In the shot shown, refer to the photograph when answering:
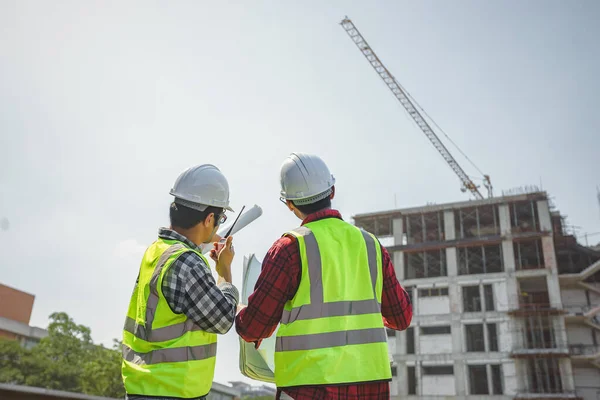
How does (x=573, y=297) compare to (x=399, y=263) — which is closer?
(x=573, y=297)

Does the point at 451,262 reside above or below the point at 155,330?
above

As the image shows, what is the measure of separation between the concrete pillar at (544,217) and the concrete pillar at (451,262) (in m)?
7.85

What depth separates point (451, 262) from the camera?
48406mm

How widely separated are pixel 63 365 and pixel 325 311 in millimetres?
35867

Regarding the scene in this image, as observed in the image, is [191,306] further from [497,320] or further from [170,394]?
[497,320]

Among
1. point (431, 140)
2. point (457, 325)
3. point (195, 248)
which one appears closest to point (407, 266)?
point (457, 325)

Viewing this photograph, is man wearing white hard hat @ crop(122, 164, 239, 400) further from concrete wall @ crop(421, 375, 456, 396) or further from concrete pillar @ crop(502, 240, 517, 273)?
concrete pillar @ crop(502, 240, 517, 273)

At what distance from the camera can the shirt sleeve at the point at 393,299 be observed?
2.91 meters

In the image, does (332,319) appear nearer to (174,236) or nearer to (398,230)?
(174,236)

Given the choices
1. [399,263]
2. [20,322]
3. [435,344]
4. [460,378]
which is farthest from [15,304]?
[460,378]

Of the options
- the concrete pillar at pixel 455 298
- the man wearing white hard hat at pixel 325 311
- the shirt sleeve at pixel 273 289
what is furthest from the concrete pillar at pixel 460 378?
the shirt sleeve at pixel 273 289

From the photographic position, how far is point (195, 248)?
301 centimetres

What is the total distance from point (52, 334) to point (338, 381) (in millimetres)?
37511

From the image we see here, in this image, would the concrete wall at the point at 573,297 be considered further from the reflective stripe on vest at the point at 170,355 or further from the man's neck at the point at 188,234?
the reflective stripe on vest at the point at 170,355
